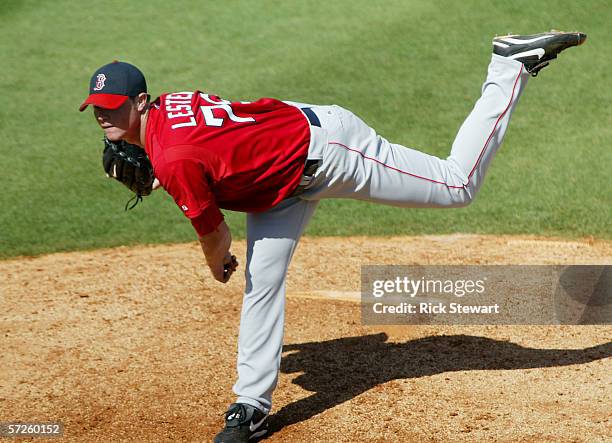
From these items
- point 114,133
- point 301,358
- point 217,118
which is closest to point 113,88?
point 114,133

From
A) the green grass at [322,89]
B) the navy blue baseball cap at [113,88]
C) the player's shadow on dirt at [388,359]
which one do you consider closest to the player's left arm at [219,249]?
the navy blue baseball cap at [113,88]

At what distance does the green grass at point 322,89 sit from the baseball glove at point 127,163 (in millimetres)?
2389

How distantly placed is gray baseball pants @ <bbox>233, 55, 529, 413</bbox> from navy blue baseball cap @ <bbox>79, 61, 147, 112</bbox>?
0.77 metres

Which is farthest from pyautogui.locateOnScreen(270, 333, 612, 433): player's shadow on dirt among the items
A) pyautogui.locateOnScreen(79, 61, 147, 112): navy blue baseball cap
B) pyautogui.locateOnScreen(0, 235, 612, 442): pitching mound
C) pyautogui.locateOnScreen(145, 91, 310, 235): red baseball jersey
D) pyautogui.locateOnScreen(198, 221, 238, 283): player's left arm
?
pyautogui.locateOnScreen(79, 61, 147, 112): navy blue baseball cap

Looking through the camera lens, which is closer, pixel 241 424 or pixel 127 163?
pixel 241 424

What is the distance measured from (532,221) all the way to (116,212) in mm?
3073

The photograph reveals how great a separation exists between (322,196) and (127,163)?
34.6 inches

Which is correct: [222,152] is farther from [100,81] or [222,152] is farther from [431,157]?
[431,157]

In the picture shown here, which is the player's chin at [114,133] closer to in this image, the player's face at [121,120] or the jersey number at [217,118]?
the player's face at [121,120]

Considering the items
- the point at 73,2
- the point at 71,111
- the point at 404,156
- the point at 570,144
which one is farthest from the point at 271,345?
the point at 73,2

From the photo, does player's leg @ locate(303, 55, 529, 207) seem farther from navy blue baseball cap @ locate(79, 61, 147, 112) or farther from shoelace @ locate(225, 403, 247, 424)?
shoelace @ locate(225, 403, 247, 424)

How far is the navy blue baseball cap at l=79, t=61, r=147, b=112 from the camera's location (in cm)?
376

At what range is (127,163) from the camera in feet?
13.5

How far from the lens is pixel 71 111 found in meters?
8.67
